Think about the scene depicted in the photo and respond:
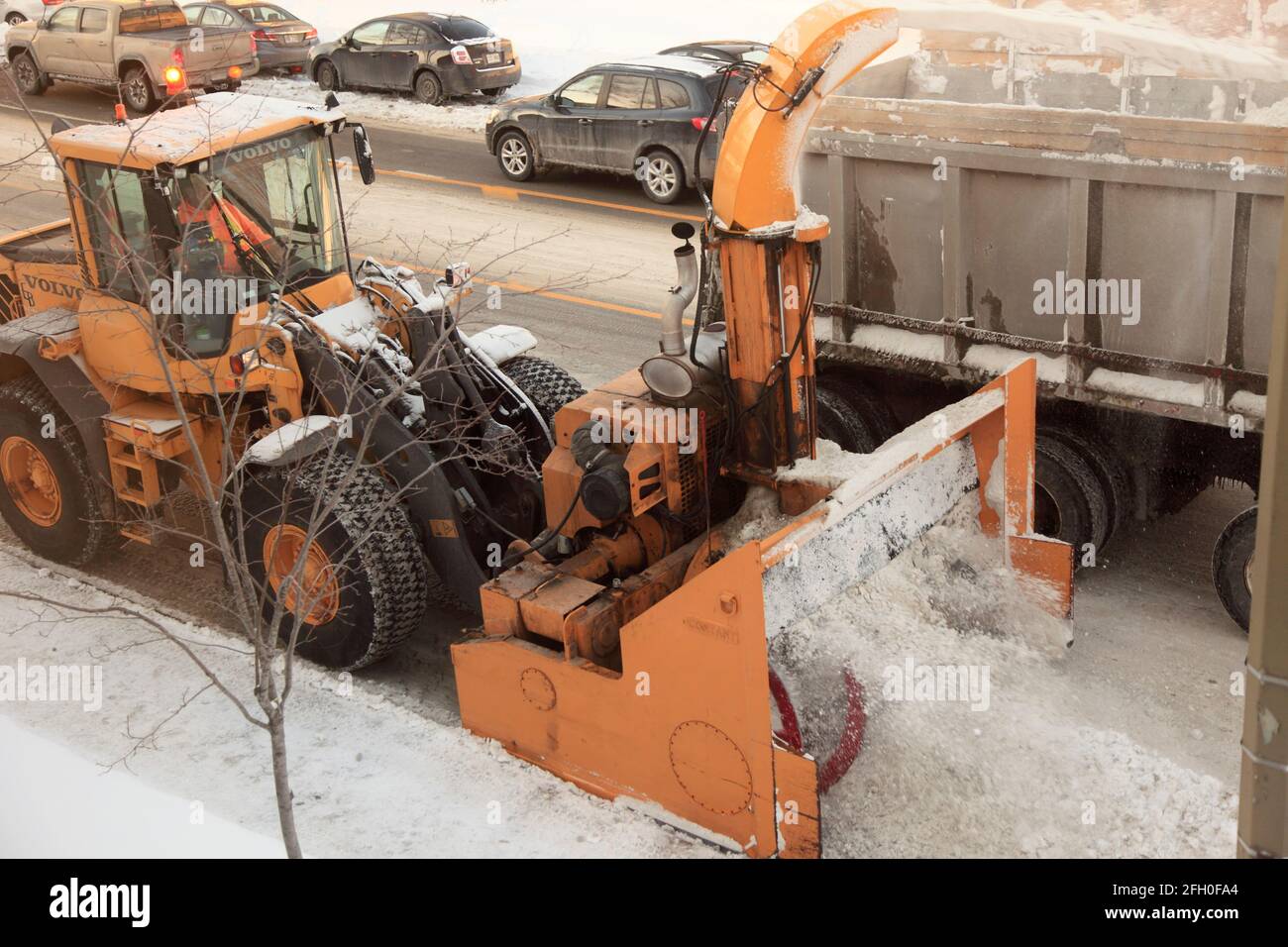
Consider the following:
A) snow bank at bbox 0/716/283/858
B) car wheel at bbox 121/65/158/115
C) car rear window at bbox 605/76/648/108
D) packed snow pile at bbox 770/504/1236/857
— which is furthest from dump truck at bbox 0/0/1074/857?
car wheel at bbox 121/65/158/115

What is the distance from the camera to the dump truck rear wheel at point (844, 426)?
8.74 metres

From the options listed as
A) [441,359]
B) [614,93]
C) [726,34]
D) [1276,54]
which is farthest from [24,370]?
[726,34]

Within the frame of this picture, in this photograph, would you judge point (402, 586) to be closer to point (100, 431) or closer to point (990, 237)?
point (100, 431)

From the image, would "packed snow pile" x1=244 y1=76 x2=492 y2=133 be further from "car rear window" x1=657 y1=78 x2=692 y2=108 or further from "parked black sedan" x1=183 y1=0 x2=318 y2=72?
"car rear window" x1=657 y1=78 x2=692 y2=108

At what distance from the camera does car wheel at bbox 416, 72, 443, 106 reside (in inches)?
857

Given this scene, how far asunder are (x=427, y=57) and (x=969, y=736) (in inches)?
687

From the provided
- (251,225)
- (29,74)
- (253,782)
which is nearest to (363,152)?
A: (251,225)

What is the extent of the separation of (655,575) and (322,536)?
1.75 metres

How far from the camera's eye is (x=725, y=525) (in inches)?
269

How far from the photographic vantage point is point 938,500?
275 inches

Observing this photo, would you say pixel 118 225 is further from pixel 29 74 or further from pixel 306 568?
pixel 29 74

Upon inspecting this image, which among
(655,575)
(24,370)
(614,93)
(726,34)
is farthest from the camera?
(726,34)

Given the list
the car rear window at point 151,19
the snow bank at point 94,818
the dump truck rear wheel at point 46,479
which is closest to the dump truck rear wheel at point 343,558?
the snow bank at point 94,818

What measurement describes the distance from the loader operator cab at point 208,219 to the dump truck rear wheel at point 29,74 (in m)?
18.6
